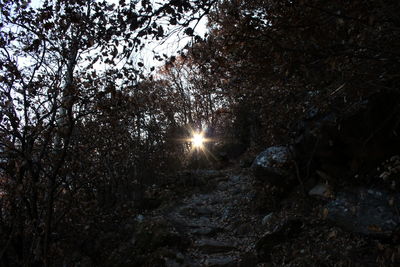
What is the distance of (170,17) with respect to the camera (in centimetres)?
350

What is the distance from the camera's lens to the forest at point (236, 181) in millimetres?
3418

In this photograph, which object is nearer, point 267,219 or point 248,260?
point 248,260

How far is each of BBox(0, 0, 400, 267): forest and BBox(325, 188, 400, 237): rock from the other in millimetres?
26

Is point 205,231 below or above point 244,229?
above

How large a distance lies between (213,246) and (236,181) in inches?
224

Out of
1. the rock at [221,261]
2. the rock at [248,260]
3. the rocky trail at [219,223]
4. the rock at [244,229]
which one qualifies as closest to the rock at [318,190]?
the rocky trail at [219,223]

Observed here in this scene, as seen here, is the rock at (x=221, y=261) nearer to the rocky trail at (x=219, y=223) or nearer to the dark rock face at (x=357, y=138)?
the rocky trail at (x=219, y=223)

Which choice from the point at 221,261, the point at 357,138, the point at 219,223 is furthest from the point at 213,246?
the point at 357,138

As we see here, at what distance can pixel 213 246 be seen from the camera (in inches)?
282

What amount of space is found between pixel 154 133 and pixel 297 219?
23.0ft

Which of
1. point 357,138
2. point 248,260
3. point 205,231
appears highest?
point 357,138

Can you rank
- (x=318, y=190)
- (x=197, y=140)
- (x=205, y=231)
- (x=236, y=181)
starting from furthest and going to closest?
1. (x=197, y=140)
2. (x=236, y=181)
3. (x=205, y=231)
4. (x=318, y=190)

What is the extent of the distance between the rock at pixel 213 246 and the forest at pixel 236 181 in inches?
1.4

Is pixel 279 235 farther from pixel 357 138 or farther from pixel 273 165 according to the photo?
pixel 357 138
